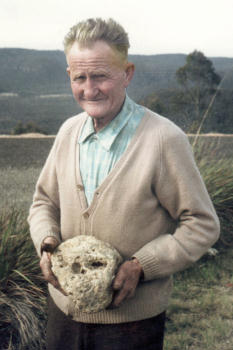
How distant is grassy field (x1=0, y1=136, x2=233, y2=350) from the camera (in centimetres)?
414

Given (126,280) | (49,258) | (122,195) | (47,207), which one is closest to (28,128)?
(47,207)

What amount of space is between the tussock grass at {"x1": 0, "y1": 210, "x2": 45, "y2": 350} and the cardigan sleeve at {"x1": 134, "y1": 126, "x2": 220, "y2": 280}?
1.62m

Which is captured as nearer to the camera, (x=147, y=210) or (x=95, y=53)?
(x=95, y=53)

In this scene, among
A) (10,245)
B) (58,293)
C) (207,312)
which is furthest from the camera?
(207,312)

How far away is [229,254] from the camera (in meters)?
5.75

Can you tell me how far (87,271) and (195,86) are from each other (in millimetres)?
5355

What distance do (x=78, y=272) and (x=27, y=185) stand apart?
376 centimetres

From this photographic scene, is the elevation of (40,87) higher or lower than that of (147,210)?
lower

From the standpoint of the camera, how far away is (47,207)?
240 centimetres

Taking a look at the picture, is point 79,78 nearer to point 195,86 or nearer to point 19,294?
point 19,294

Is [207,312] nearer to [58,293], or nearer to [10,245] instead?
[10,245]

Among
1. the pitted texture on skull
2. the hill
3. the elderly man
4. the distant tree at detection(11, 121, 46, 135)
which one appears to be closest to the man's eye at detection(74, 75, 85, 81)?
the elderly man

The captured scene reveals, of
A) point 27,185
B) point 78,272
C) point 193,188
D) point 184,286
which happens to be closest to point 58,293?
point 78,272

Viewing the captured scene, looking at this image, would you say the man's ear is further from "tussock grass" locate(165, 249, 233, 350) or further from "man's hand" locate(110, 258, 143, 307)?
"tussock grass" locate(165, 249, 233, 350)
